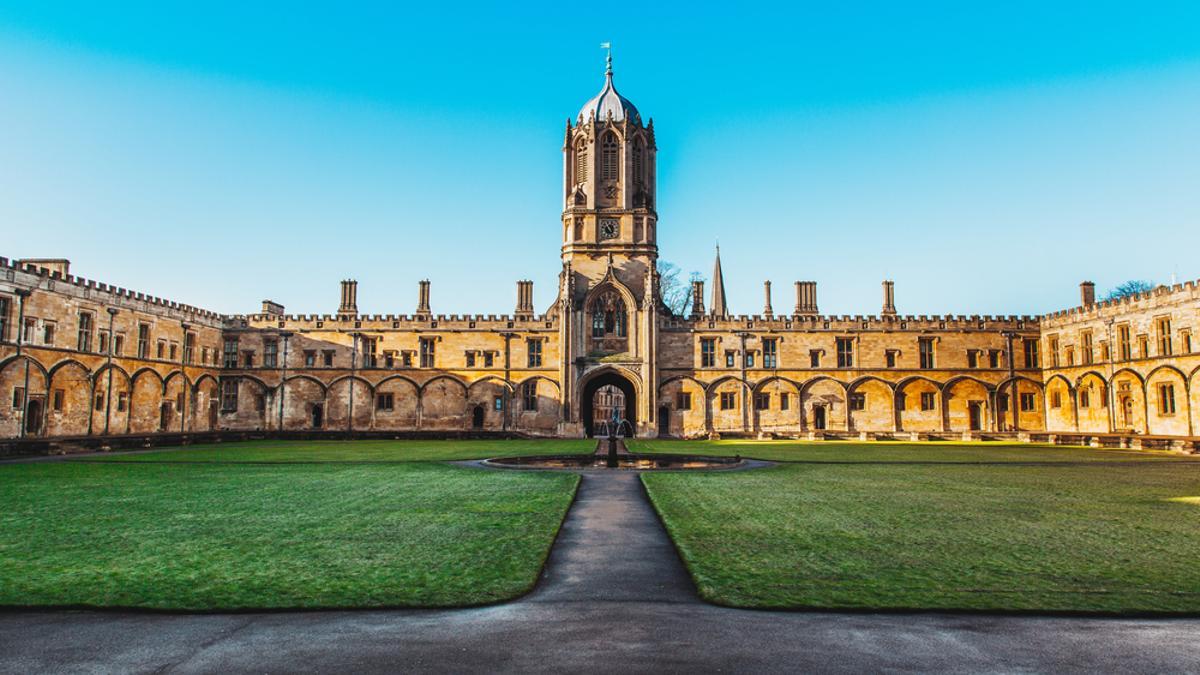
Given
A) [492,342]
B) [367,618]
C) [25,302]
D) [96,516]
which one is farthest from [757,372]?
[367,618]

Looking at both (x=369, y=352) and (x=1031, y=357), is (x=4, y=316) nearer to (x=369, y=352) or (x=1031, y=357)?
(x=369, y=352)

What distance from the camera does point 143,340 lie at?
41688mm

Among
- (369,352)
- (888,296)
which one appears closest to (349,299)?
(369,352)

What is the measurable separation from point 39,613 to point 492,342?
4296 centimetres

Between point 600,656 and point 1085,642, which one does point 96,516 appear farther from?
point 1085,642

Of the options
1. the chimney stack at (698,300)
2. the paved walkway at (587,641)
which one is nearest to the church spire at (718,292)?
the chimney stack at (698,300)

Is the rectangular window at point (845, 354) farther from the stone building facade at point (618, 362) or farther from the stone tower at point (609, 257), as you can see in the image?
the stone tower at point (609, 257)

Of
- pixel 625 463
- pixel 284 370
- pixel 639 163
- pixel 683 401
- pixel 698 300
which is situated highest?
pixel 639 163

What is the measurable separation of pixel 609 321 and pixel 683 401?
659 cm

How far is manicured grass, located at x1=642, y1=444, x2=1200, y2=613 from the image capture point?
767cm

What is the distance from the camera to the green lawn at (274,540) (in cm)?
772

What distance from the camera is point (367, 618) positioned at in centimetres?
700

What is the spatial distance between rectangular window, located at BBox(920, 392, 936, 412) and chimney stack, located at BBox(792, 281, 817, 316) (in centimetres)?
831

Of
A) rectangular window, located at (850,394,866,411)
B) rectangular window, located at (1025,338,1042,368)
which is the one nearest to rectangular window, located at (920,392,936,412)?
rectangular window, located at (850,394,866,411)
